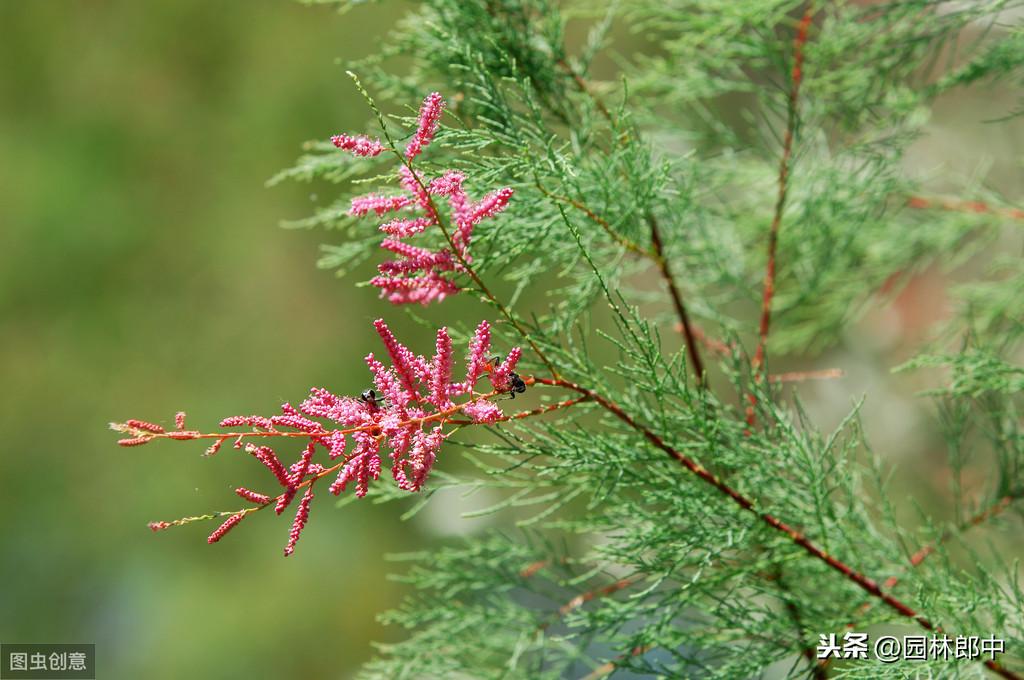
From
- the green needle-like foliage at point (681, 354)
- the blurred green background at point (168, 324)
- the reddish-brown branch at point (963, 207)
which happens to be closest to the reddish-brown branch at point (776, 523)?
the green needle-like foliage at point (681, 354)

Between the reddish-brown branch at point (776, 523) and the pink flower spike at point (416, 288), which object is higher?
the pink flower spike at point (416, 288)

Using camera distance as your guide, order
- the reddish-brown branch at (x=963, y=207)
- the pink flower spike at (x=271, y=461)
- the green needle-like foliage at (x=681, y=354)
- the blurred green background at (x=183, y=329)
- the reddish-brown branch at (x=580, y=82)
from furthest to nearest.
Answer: the blurred green background at (x=183, y=329) < the reddish-brown branch at (x=963, y=207) < the reddish-brown branch at (x=580, y=82) < the green needle-like foliage at (x=681, y=354) < the pink flower spike at (x=271, y=461)

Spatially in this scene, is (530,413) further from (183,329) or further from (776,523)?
(183,329)

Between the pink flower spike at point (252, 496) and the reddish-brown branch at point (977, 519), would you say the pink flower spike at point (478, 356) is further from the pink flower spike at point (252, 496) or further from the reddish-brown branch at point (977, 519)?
the reddish-brown branch at point (977, 519)

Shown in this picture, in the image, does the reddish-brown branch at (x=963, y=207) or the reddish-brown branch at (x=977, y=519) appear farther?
the reddish-brown branch at (x=963, y=207)

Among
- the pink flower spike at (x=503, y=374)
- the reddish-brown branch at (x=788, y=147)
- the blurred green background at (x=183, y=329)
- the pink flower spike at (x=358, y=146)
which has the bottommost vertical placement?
the pink flower spike at (x=503, y=374)

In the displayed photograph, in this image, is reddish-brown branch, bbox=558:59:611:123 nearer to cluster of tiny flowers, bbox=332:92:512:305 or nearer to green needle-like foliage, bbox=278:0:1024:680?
green needle-like foliage, bbox=278:0:1024:680

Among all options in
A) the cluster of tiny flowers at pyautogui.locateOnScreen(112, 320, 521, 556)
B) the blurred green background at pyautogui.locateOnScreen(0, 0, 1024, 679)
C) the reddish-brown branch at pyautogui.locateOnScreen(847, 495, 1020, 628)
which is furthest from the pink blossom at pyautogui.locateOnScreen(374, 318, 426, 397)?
the blurred green background at pyautogui.locateOnScreen(0, 0, 1024, 679)
